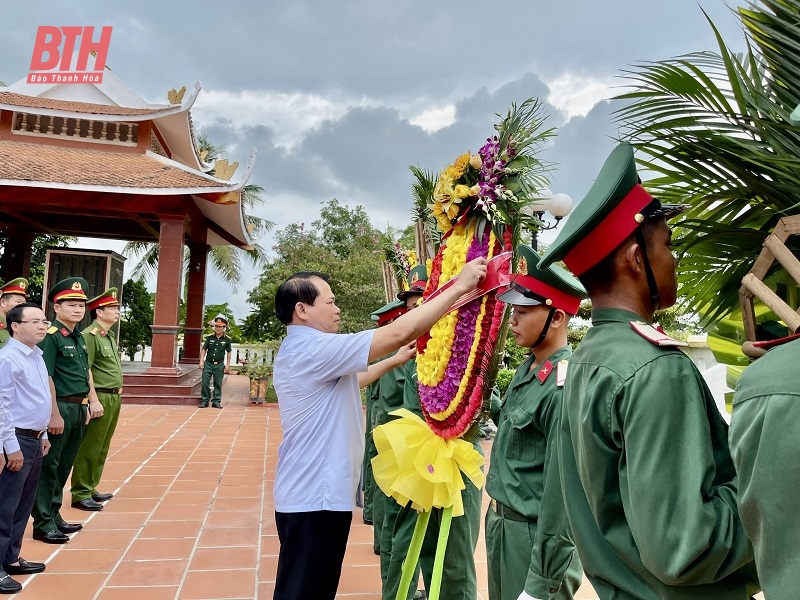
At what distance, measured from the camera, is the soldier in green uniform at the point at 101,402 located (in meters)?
4.85

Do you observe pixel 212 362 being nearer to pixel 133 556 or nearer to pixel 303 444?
pixel 133 556

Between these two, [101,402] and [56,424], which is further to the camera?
[101,402]

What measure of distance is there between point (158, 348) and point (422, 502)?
10006 millimetres

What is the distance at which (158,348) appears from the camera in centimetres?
1109

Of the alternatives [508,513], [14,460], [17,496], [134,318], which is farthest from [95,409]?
[134,318]

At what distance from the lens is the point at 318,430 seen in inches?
89.8

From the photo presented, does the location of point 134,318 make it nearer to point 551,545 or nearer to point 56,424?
point 56,424

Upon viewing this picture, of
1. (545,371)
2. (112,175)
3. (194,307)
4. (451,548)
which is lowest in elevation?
(451,548)

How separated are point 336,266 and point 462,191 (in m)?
11.9

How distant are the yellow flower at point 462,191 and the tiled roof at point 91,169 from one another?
31.6 ft

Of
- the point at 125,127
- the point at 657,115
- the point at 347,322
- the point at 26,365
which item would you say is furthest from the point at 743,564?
the point at 125,127

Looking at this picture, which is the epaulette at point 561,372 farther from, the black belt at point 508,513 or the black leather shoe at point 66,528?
the black leather shoe at point 66,528

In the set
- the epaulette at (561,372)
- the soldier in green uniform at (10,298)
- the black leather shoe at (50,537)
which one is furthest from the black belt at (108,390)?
the epaulette at (561,372)

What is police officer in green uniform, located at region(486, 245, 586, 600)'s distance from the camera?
78.0 inches
